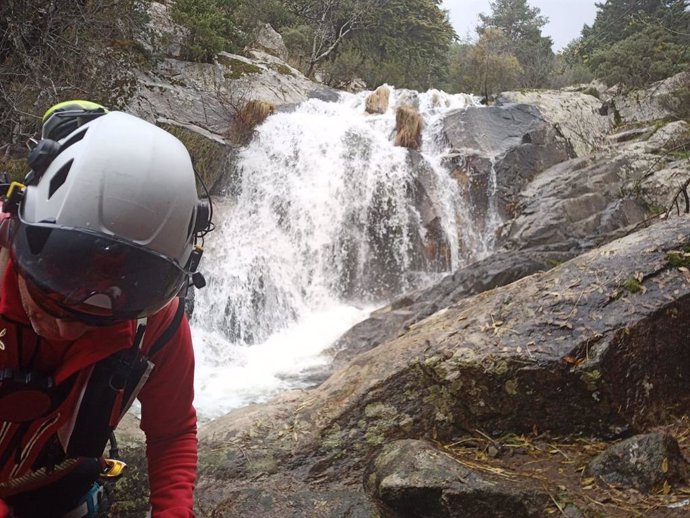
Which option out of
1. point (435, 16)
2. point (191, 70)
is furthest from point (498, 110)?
point (435, 16)

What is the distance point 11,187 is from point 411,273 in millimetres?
9515

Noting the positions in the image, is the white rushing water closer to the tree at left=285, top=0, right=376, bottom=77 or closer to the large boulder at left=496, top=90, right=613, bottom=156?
the large boulder at left=496, top=90, right=613, bottom=156

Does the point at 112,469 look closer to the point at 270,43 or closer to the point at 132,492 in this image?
the point at 132,492

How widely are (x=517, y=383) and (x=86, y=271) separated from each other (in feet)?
6.55

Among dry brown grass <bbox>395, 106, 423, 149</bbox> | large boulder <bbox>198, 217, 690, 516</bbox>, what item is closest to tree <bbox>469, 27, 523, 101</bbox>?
dry brown grass <bbox>395, 106, 423, 149</bbox>

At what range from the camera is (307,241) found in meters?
10.6

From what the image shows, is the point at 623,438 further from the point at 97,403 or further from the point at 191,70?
the point at 191,70

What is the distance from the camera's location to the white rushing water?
8.58 meters

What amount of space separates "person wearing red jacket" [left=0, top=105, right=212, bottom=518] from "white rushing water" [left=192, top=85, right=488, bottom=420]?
574 cm

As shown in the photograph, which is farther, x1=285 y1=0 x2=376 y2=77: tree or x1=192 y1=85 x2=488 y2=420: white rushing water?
x1=285 y1=0 x2=376 y2=77: tree

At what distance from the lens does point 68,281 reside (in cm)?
120

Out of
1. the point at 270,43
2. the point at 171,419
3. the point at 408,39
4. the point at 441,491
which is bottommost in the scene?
the point at 441,491

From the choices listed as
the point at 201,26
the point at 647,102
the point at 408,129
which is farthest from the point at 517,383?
the point at 647,102

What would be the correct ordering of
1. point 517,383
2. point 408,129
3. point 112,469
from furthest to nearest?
point 408,129, point 517,383, point 112,469
